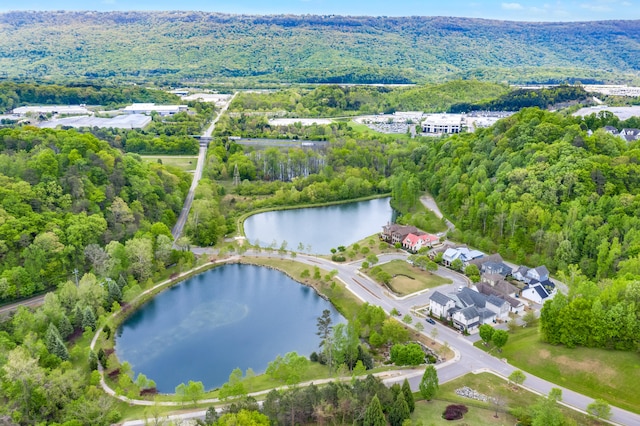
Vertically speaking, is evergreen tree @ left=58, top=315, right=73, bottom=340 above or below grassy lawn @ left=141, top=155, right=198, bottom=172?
below

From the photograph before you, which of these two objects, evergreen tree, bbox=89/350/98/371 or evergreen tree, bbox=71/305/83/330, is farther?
evergreen tree, bbox=71/305/83/330

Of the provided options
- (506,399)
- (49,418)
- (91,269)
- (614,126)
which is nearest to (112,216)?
(91,269)

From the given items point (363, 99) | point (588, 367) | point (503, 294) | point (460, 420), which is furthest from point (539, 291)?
point (363, 99)

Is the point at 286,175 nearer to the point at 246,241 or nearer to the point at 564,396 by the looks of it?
the point at 246,241

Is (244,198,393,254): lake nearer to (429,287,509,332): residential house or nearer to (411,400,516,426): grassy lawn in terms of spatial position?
(429,287,509,332): residential house

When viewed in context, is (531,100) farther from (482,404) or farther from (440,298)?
(482,404)

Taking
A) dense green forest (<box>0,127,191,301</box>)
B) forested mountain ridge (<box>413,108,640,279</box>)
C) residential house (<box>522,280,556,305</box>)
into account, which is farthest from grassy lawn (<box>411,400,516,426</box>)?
dense green forest (<box>0,127,191,301</box>)
